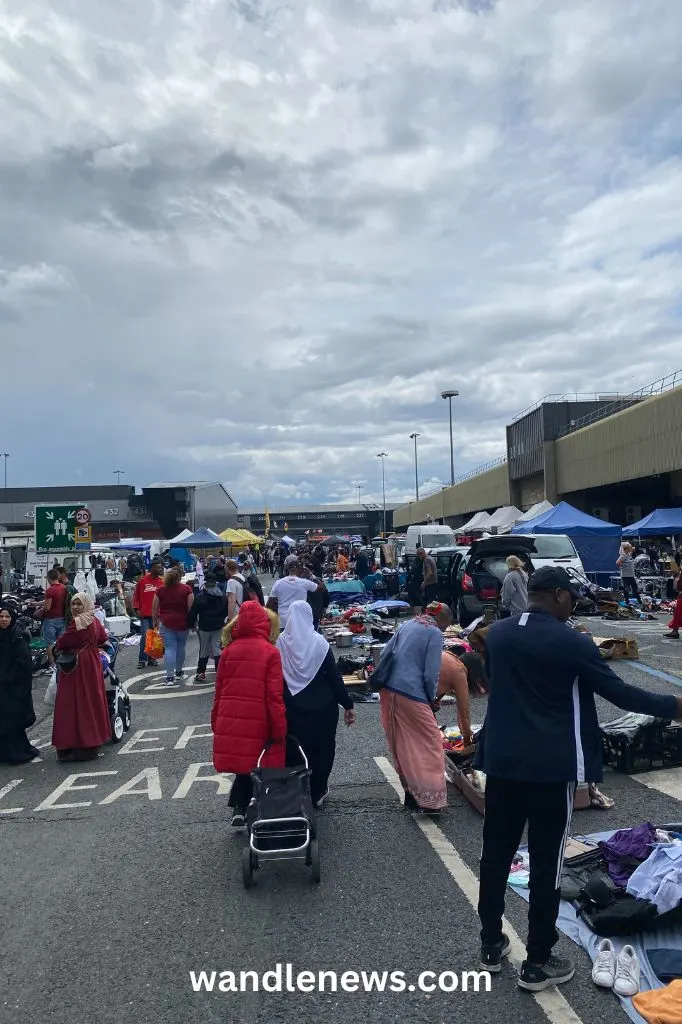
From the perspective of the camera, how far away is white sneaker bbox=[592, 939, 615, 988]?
11.3ft

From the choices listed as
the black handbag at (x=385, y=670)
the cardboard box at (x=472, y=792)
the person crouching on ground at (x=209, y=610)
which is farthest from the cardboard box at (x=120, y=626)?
the black handbag at (x=385, y=670)

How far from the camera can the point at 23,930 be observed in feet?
14.1

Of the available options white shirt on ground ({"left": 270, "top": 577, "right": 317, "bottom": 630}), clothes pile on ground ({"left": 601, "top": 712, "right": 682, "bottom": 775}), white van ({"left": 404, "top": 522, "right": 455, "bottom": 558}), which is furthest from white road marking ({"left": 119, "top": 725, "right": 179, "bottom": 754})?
white van ({"left": 404, "top": 522, "right": 455, "bottom": 558})

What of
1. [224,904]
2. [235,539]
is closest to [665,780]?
[224,904]

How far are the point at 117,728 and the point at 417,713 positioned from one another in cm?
444

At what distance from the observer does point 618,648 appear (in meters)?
12.0

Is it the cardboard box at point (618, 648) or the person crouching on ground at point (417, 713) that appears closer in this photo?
the person crouching on ground at point (417, 713)

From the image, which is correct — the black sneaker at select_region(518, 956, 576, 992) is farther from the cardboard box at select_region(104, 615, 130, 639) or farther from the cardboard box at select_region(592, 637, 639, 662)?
the cardboard box at select_region(104, 615, 130, 639)

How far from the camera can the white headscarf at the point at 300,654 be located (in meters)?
5.51

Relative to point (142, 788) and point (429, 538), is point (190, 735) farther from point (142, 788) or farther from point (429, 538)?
point (429, 538)

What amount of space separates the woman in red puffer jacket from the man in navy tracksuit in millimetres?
1981

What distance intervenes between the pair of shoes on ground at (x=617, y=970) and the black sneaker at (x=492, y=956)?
0.42 m

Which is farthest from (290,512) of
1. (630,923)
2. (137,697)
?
(630,923)

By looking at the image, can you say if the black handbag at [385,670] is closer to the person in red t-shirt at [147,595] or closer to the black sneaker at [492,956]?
the black sneaker at [492,956]
